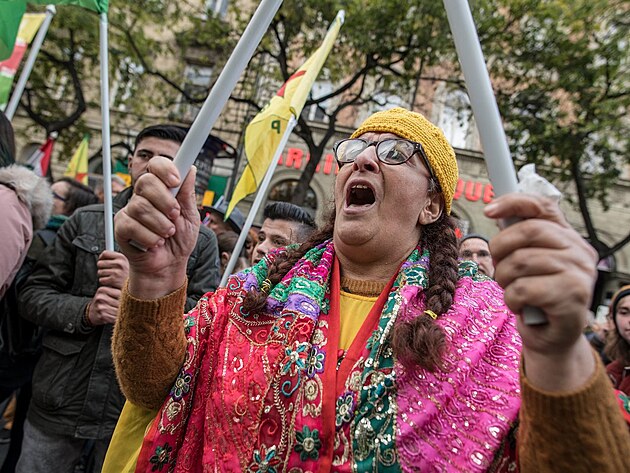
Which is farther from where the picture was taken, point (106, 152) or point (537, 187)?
point (106, 152)

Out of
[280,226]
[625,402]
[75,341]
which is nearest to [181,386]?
[625,402]

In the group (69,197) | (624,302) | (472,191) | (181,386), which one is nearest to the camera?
(181,386)

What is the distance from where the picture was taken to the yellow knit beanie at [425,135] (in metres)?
1.64

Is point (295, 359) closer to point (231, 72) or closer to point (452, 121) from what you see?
point (231, 72)

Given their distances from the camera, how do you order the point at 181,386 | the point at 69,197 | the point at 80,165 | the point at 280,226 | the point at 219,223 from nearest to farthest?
the point at 181,386, the point at 280,226, the point at 69,197, the point at 219,223, the point at 80,165

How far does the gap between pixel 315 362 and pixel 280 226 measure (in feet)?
6.97

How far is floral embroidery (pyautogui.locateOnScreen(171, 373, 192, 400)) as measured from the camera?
134cm

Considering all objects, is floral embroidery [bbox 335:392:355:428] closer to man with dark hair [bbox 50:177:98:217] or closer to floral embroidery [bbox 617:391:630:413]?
floral embroidery [bbox 617:391:630:413]

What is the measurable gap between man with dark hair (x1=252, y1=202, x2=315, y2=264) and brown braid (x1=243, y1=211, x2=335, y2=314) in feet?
4.45

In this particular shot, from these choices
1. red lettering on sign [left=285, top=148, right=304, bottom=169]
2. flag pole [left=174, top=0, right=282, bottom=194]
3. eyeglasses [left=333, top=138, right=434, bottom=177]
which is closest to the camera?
flag pole [left=174, top=0, right=282, bottom=194]

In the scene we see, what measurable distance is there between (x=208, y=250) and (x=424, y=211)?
1.22 m

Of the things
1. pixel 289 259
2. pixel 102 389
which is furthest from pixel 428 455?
pixel 102 389

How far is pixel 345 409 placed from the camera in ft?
3.97

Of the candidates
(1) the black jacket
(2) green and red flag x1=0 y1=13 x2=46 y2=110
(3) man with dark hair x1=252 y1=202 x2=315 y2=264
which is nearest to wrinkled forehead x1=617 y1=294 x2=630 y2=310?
(3) man with dark hair x1=252 y1=202 x2=315 y2=264
